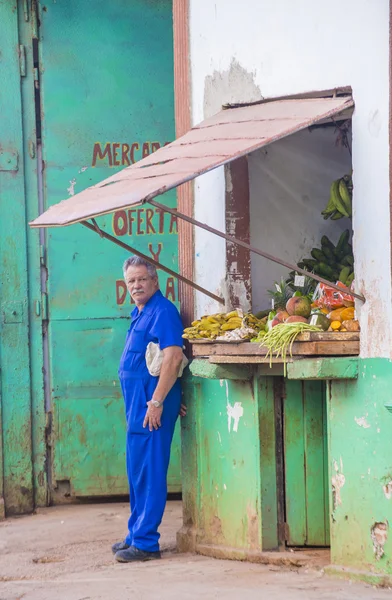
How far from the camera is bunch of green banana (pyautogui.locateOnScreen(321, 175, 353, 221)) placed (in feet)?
20.0

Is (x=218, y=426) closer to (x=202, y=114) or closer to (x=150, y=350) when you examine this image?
(x=150, y=350)

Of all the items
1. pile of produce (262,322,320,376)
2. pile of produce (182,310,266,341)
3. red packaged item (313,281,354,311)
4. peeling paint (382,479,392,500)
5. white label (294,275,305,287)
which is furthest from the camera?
white label (294,275,305,287)

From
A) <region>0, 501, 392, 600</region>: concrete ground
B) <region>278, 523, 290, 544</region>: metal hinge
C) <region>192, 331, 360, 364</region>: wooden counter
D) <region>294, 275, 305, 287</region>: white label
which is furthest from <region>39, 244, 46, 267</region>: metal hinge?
<region>278, 523, 290, 544</region>: metal hinge

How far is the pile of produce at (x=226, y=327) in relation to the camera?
5.91 meters

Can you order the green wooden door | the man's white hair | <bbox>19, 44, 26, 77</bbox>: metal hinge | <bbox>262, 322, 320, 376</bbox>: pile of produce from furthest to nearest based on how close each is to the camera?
<bbox>19, 44, 26, 77</bbox>: metal hinge < the man's white hair < the green wooden door < <bbox>262, 322, 320, 376</bbox>: pile of produce

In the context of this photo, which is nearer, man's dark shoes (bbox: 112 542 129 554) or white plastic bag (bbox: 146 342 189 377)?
white plastic bag (bbox: 146 342 189 377)

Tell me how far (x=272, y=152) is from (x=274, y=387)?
1517mm

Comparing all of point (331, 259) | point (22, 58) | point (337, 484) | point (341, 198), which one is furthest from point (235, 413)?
point (22, 58)

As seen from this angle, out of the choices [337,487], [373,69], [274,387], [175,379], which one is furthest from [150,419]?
[373,69]

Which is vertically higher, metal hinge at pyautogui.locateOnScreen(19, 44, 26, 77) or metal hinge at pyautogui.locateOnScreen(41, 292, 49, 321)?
metal hinge at pyautogui.locateOnScreen(19, 44, 26, 77)

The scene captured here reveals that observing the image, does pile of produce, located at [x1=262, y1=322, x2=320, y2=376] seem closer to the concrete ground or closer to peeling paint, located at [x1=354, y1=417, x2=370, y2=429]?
peeling paint, located at [x1=354, y1=417, x2=370, y2=429]

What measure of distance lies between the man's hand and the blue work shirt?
0.06 m

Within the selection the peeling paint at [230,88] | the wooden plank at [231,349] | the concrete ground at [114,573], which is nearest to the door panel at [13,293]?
the concrete ground at [114,573]

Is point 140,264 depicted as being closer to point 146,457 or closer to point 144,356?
point 144,356
